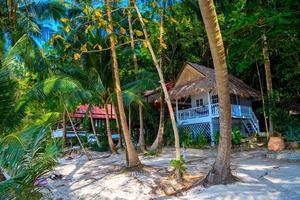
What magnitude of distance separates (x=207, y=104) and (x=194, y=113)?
108 cm

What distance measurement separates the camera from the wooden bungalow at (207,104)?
18.2 metres

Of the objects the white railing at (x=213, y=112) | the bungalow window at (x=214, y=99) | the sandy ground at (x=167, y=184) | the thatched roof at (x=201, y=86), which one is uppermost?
the thatched roof at (x=201, y=86)

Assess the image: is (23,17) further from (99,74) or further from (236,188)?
(236,188)

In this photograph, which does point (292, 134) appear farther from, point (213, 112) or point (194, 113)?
point (194, 113)

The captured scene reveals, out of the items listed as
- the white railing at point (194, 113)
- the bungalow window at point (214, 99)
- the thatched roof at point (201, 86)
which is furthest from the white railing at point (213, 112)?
the bungalow window at point (214, 99)

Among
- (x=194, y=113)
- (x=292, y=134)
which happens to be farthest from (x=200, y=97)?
(x=292, y=134)

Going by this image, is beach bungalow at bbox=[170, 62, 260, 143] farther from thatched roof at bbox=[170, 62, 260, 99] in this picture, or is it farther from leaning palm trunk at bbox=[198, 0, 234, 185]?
leaning palm trunk at bbox=[198, 0, 234, 185]

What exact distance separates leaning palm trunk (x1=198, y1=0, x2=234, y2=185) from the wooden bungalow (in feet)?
32.6

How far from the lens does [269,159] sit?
12.0m

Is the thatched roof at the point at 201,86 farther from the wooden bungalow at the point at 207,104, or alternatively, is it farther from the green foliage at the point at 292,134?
the green foliage at the point at 292,134

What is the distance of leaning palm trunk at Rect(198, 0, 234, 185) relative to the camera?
697 cm

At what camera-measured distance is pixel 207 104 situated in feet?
65.6

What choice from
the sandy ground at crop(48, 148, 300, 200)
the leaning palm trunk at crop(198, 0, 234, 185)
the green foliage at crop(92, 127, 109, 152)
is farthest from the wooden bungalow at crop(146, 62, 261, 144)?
the leaning palm trunk at crop(198, 0, 234, 185)

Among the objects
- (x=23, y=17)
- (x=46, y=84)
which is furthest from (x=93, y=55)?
(x=46, y=84)
